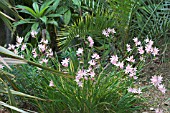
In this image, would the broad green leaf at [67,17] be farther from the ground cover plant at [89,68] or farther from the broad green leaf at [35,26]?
the broad green leaf at [35,26]

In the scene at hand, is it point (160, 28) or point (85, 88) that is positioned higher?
point (160, 28)

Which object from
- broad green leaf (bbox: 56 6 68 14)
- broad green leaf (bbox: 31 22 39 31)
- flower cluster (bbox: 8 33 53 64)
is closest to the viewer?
flower cluster (bbox: 8 33 53 64)

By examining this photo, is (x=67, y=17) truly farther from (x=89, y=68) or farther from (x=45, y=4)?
(x=89, y=68)

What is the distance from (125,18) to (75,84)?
1015 millimetres

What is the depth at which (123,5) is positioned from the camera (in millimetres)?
2932

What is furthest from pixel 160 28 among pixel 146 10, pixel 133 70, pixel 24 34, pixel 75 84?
pixel 24 34

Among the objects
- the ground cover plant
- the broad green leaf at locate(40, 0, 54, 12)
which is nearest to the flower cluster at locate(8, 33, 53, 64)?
the ground cover plant

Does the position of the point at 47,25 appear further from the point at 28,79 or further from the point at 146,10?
the point at 28,79

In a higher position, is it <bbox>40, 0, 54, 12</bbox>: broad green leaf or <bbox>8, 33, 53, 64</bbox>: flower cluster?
<bbox>40, 0, 54, 12</bbox>: broad green leaf

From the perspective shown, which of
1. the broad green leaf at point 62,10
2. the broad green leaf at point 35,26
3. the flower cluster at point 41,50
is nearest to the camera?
the flower cluster at point 41,50

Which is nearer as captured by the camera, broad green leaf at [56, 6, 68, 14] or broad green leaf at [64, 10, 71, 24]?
broad green leaf at [64, 10, 71, 24]

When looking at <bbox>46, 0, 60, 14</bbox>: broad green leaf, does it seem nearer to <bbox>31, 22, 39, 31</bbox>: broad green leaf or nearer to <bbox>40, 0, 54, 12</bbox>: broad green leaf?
<bbox>40, 0, 54, 12</bbox>: broad green leaf

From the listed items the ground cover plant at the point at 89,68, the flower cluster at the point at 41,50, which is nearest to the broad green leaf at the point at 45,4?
the ground cover plant at the point at 89,68

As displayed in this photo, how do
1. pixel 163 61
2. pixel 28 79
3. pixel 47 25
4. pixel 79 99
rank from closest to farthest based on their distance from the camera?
pixel 79 99 < pixel 28 79 < pixel 163 61 < pixel 47 25
